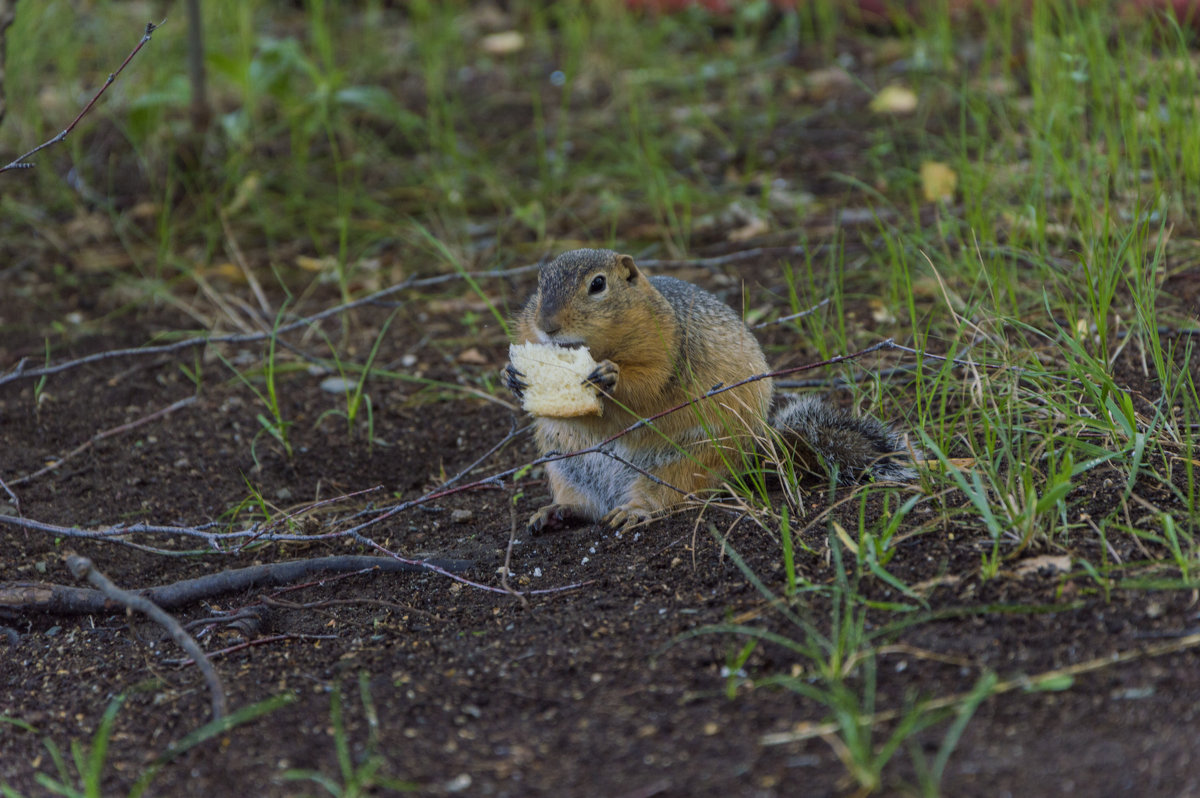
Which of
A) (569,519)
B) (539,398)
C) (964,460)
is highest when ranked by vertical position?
(539,398)

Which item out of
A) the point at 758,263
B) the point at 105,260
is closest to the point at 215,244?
the point at 105,260

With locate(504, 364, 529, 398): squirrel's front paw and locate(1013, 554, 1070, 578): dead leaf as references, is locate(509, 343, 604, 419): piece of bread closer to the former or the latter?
locate(504, 364, 529, 398): squirrel's front paw

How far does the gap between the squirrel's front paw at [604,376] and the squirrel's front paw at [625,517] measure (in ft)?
1.12

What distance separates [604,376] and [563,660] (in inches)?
36.2

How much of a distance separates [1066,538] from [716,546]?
2.49 ft

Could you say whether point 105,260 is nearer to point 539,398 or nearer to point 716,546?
point 539,398

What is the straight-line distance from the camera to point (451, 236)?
5062 mm

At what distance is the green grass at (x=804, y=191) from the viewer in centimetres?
254

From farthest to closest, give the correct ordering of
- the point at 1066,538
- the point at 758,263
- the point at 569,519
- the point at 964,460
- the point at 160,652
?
the point at 758,263 < the point at 569,519 < the point at 964,460 < the point at 160,652 < the point at 1066,538

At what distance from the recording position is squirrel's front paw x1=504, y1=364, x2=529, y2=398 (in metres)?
3.03

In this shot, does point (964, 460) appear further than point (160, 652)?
Yes

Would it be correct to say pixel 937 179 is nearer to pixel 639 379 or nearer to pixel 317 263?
pixel 639 379

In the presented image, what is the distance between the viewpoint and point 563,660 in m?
2.29

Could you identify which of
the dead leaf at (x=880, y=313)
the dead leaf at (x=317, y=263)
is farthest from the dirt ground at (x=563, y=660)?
the dead leaf at (x=317, y=263)
